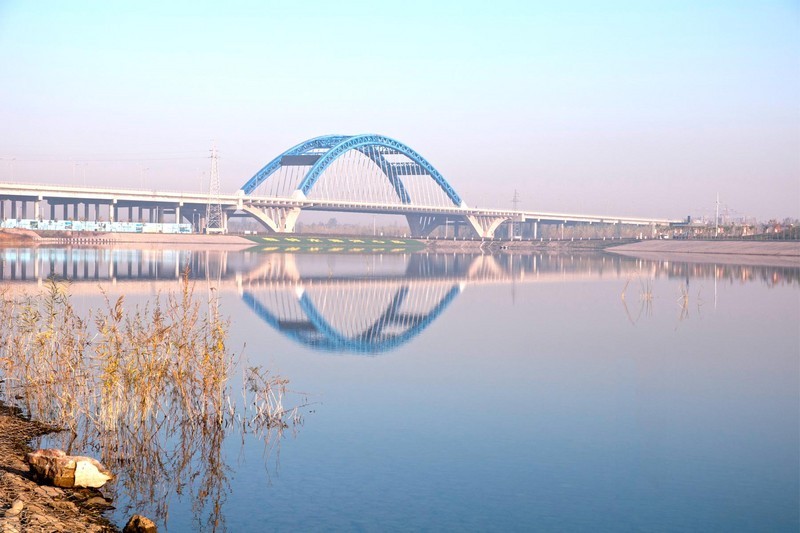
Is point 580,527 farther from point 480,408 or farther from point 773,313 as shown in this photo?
point 773,313

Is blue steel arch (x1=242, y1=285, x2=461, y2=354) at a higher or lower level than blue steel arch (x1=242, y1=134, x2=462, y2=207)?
lower

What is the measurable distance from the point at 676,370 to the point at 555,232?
6500 inches

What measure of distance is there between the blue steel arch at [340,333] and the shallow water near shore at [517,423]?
0.11 meters

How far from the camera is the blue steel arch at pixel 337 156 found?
119750mm

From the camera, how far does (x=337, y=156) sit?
401ft

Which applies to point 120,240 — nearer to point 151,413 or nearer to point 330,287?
point 330,287

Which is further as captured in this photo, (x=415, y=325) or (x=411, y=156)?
(x=411, y=156)

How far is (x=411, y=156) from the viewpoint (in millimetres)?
131750

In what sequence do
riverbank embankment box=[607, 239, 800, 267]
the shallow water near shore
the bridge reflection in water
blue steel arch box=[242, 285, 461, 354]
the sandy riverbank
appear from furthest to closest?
riverbank embankment box=[607, 239, 800, 267] → the bridge reflection in water → blue steel arch box=[242, 285, 461, 354] → the shallow water near shore → the sandy riverbank

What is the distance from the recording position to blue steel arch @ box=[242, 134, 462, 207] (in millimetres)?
119750

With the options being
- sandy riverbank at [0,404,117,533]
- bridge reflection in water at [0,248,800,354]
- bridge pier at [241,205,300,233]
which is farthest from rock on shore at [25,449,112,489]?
bridge pier at [241,205,300,233]

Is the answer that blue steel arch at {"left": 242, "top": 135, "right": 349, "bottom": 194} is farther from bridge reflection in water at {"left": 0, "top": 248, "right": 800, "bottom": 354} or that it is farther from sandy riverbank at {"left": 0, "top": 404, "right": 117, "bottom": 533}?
sandy riverbank at {"left": 0, "top": 404, "right": 117, "bottom": 533}

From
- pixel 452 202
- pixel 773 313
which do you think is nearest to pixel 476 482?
pixel 773 313

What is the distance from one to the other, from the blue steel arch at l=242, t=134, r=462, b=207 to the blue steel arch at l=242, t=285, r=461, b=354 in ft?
293
